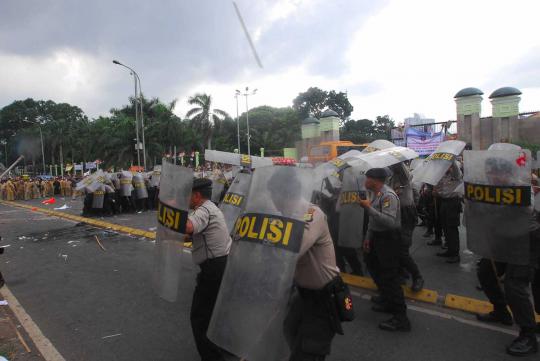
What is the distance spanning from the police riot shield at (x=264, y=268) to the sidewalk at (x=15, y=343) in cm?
237

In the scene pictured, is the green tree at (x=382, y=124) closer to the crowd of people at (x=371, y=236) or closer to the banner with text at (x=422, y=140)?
the banner with text at (x=422, y=140)

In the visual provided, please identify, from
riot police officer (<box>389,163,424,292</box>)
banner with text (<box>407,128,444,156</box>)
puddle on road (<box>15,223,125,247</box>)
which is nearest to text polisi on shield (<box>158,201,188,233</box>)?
riot police officer (<box>389,163,424,292</box>)

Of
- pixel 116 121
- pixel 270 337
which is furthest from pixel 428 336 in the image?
pixel 116 121

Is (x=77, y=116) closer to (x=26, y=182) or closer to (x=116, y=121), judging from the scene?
(x=116, y=121)

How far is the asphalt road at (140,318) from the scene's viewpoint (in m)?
3.53

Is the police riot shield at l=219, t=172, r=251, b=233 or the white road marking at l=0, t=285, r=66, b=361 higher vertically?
the police riot shield at l=219, t=172, r=251, b=233

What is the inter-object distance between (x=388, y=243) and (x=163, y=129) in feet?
120

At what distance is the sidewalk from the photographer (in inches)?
140

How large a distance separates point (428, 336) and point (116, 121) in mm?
42285

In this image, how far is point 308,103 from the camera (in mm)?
67875

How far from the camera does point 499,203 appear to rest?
340 cm

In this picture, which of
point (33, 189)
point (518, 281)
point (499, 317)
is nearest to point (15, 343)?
→ point (518, 281)

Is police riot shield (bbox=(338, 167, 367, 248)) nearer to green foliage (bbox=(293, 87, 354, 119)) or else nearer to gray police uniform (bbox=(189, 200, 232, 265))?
gray police uniform (bbox=(189, 200, 232, 265))

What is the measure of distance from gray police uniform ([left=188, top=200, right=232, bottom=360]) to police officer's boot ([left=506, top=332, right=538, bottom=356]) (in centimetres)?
252
